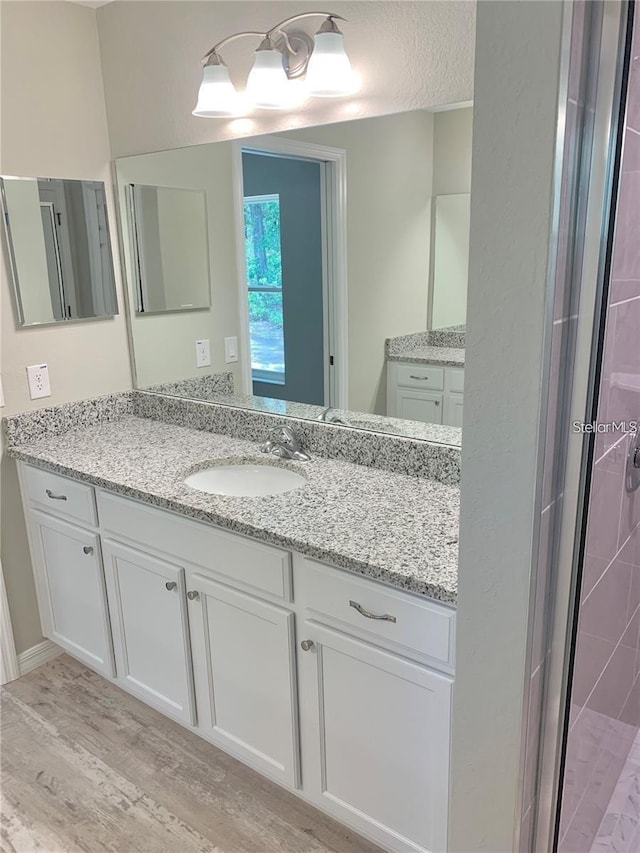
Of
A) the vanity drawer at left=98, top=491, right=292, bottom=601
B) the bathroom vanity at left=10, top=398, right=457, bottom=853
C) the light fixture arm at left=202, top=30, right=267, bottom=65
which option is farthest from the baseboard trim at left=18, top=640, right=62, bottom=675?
the light fixture arm at left=202, top=30, right=267, bottom=65

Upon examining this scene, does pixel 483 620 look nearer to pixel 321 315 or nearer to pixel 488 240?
pixel 488 240

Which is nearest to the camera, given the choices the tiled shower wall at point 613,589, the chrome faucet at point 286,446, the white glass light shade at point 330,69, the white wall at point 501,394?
the white wall at point 501,394

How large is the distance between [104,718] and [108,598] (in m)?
0.44

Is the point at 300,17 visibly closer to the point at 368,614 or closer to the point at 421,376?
the point at 421,376

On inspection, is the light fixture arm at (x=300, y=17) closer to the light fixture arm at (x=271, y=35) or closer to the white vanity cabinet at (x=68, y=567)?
the light fixture arm at (x=271, y=35)

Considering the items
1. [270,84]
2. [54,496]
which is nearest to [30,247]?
[54,496]

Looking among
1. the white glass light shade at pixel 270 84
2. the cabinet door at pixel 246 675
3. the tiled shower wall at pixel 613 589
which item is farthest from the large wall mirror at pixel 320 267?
the cabinet door at pixel 246 675

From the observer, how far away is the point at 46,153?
7.69 feet

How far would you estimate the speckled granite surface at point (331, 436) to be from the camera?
1903 mm

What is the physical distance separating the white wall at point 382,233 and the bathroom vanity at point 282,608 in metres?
0.37

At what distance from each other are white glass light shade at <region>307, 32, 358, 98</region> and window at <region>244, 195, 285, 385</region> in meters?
0.40

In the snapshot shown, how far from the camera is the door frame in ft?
6.47

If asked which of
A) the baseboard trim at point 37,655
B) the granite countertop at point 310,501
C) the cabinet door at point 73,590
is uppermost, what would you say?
the granite countertop at point 310,501

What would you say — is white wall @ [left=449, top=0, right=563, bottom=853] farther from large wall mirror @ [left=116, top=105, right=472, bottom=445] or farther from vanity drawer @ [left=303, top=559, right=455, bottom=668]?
large wall mirror @ [left=116, top=105, right=472, bottom=445]
